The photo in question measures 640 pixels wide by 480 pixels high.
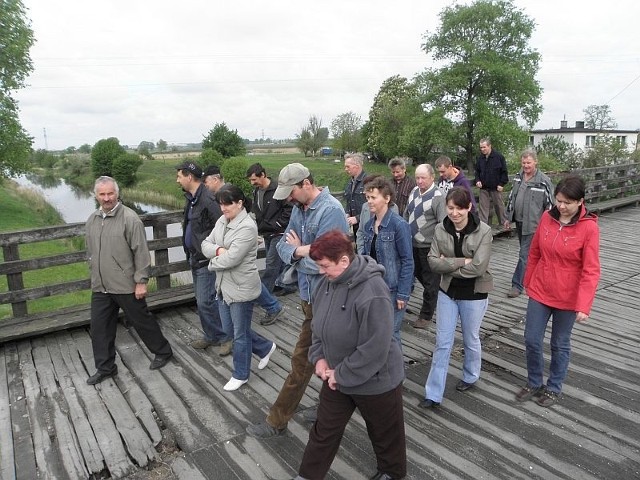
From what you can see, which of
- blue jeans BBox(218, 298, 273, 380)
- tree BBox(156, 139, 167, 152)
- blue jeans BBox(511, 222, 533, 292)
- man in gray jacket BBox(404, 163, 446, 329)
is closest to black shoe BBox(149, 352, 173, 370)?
blue jeans BBox(218, 298, 273, 380)

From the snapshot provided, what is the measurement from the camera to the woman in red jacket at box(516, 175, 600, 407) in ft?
10.8

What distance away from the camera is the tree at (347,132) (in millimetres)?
62906

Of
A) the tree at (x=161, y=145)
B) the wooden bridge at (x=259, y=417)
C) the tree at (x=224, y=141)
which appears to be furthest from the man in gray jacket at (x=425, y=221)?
the tree at (x=161, y=145)

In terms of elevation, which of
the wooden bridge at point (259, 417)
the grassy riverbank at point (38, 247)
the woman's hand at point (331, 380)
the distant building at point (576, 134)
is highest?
the distant building at point (576, 134)

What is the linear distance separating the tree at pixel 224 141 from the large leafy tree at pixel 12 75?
22.4 meters

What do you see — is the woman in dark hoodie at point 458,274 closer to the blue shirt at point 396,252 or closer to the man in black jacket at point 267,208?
the blue shirt at point 396,252

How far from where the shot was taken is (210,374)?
420cm

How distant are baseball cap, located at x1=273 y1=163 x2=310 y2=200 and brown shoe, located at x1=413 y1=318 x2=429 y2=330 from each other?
2.71 meters

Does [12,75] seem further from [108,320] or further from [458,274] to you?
[458,274]

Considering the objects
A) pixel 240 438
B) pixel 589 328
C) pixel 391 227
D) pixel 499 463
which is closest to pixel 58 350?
pixel 240 438

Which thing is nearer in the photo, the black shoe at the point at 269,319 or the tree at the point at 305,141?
the black shoe at the point at 269,319

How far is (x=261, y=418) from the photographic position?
353cm

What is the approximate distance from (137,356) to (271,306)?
4.81ft

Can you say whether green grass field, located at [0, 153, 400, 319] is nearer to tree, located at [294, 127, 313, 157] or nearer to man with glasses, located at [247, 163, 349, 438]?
man with glasses, located at [247, 163, 349, 438]
